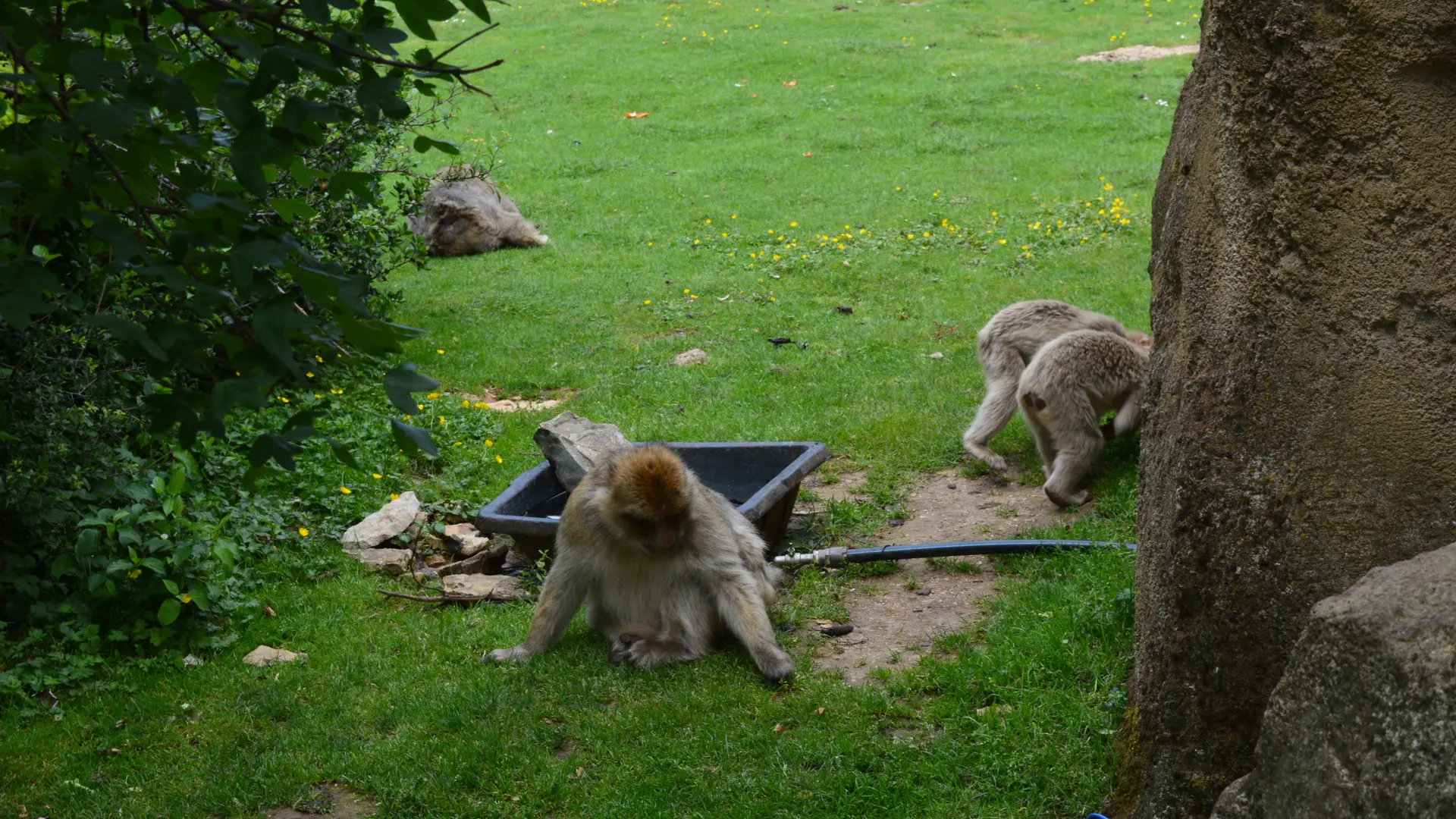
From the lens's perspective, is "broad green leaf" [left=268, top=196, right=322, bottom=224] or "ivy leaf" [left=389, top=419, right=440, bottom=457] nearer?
"ivy leaf" [left=389, top=419, right=440, bottom=457]

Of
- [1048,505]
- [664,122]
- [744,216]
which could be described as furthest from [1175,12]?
[1048,505]

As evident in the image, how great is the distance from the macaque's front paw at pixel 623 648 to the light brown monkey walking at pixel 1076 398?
2.87 meters

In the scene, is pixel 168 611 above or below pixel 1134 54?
below

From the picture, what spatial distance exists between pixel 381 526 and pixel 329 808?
9.24 feet

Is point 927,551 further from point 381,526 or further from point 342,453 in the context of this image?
point 342,453

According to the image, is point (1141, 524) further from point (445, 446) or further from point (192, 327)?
point (445, 446)

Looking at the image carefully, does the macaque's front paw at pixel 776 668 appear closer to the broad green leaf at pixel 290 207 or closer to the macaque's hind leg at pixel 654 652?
the macaque's hind leg at pixel 654 652

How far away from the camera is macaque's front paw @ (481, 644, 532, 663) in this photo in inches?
240

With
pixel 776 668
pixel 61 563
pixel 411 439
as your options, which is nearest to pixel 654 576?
pixel 776 668

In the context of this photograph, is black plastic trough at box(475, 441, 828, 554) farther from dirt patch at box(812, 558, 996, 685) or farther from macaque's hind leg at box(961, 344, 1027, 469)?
macaque's hind leg at box(961, 344, 1027, 469)

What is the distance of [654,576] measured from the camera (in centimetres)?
610

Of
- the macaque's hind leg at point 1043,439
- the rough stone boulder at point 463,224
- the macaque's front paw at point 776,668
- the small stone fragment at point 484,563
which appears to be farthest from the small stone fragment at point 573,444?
the rough stone boulder at point 463,224

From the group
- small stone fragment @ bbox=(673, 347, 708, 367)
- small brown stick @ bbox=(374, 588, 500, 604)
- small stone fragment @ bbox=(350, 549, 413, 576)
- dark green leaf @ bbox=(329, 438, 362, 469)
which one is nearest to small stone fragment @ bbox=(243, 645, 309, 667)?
small brown stick @ bbox=(374, 588, 500, 604)

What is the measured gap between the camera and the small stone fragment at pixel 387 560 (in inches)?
290
